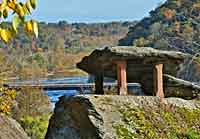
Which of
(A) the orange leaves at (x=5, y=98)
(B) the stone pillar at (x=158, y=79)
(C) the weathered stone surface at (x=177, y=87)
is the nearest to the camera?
(B) the stone pillar at (x=158, y=79)

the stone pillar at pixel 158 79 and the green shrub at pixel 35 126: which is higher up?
the stone pillar at pixel 158 79

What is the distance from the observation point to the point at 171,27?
131 feet

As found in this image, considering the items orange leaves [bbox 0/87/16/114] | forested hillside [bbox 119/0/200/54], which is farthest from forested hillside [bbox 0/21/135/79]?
orange leaves [bbox 0/87/16/114]

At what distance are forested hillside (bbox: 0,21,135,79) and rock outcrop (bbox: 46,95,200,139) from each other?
32281mm

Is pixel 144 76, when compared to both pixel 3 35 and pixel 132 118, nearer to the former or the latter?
pixel 132 118

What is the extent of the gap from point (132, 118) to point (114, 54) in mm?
1786

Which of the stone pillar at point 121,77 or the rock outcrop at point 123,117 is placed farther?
the stone pillar at point 121,77

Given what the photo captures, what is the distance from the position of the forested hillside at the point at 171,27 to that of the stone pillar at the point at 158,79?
1752 cm

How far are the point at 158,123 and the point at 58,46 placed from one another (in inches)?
2842

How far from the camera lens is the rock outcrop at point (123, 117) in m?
7.65

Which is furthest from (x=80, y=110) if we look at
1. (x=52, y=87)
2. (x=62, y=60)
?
(x=62, y=60)

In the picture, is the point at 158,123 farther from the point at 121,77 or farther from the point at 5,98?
the point at 5,98

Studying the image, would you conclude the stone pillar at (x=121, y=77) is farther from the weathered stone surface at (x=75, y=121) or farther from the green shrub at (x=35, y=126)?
the green shrub at (x=35, y=126)

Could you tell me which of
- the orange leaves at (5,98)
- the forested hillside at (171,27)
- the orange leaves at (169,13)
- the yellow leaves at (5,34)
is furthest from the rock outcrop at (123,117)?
the orange leaves at (169,13)
